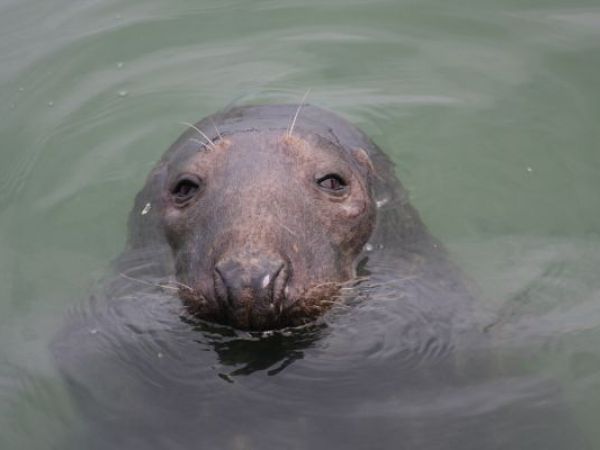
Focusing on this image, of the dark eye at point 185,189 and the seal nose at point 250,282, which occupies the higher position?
the dark eye at point 185,189

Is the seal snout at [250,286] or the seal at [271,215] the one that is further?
the seal at [271,215]

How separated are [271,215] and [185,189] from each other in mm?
1064

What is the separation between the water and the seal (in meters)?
0.35

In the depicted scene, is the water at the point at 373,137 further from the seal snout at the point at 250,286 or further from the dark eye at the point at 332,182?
the dark eye at the point at 332,182

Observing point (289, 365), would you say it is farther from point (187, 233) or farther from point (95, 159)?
point (95, 159)

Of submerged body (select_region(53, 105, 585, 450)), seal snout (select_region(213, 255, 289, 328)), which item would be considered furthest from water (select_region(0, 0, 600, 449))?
seal snout (select_region(213, 255, 289, 328))

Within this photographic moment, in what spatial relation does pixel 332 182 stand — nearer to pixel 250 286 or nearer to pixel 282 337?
pixel 282 337

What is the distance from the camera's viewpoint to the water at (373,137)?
6008 millimetres

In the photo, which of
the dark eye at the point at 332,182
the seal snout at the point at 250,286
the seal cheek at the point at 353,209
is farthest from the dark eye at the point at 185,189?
the seal snout at the point at 250,286

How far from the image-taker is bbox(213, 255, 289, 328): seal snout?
5410 millimetres

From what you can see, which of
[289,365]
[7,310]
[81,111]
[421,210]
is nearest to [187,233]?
[289,365]

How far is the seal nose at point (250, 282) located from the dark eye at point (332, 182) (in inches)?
54.5

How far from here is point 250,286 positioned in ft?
17.7

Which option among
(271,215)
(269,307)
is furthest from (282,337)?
(271,215)
